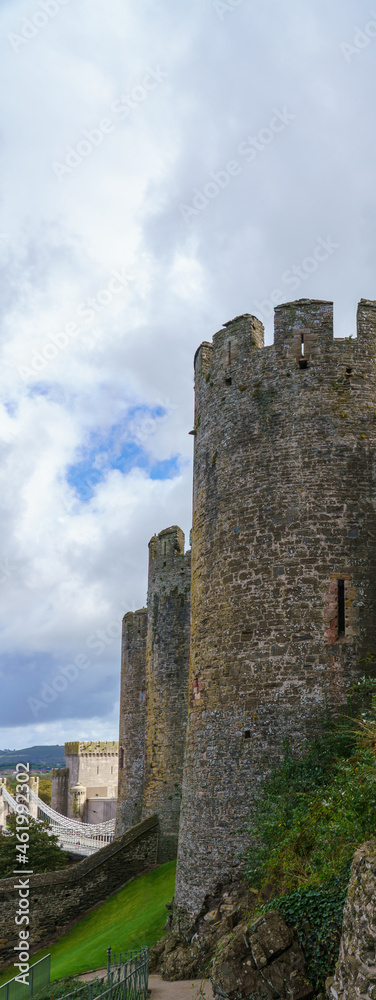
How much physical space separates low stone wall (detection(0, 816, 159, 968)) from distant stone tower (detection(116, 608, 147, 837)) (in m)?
4.88

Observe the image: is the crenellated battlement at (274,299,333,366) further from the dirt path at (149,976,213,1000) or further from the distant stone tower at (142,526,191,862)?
the distant stone tower at (142,526,191,862)

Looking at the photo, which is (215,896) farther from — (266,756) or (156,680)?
(156,680)

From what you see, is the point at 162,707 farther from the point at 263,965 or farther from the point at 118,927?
the point at 263,965

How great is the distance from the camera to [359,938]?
22.8 ft

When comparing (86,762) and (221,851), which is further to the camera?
(86,762)

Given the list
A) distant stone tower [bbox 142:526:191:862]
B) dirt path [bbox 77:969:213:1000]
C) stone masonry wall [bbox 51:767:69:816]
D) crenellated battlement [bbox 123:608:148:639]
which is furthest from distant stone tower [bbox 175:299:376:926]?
stone masonry wall [bbox 51:767:69:816]

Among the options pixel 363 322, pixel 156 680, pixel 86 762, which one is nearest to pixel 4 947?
pixel 156 680

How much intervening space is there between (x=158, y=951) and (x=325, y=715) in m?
5.51

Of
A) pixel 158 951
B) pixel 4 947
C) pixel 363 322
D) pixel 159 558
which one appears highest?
pixel 363 322

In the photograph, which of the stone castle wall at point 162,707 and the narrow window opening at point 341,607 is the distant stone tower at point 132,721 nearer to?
the stone castle wall at point 162,707

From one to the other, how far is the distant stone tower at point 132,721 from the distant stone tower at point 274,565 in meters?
15.6

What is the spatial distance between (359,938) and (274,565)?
7.08 meters

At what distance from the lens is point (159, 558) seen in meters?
26.8

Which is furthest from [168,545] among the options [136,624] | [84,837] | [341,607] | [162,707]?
[84,837]
